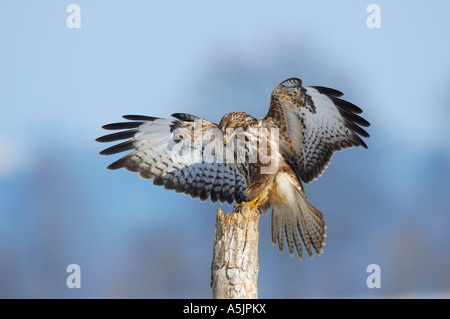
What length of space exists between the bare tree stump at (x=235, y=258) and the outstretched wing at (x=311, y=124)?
140cm

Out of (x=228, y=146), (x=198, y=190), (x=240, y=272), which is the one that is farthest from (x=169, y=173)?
(x=240, y=272)

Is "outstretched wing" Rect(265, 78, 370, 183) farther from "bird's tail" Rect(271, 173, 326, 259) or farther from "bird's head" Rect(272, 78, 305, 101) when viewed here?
"bird's tail" Rect(271, 173, 326, 259)

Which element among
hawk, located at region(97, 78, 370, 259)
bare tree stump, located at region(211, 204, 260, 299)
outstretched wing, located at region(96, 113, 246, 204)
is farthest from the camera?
outstretched wing, located at region(96, 113, 246, 204)

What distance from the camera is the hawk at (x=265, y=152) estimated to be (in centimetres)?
481

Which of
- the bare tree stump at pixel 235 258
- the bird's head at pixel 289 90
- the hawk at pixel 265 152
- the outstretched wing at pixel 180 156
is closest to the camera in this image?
the bare tree stump at pixel 235 258

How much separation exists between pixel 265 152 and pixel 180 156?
101 centimetres

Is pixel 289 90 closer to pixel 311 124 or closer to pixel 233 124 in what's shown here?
pixel 311 124

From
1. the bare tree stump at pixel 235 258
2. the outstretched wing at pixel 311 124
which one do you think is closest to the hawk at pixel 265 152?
the outstretched wing at pixel 311 124

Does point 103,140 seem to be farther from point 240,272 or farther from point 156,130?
point 240,272

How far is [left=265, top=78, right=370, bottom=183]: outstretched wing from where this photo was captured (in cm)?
479

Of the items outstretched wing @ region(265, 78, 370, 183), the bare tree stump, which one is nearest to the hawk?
outstretched wing @ region(265, 78, 370, 183)

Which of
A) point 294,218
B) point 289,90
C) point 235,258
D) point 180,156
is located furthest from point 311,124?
point 235,258

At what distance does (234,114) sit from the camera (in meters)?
4.94

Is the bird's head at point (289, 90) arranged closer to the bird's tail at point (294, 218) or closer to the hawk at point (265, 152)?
the hawk at point (265, 152)
